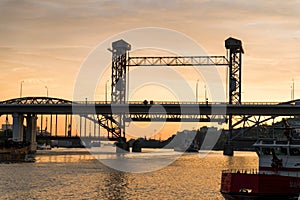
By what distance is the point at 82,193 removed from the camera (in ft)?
239

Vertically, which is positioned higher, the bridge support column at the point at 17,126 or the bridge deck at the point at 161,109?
the bridge deck at the point at 161,109

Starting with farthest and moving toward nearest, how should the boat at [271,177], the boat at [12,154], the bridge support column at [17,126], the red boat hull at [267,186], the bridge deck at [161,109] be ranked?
the bridge support column at [17,126], the bridge deck at [161,109], the boat at [12,154], the boat at [271,177], the red boat hull at [267,186]

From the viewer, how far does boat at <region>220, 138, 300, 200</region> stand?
193ft

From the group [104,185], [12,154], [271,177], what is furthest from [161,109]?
[271,177]

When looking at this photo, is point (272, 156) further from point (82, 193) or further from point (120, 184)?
point (120, 184)

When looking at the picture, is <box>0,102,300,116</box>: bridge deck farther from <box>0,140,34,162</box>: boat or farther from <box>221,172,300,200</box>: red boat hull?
<box>221,172,300,200</box>: red boat hull

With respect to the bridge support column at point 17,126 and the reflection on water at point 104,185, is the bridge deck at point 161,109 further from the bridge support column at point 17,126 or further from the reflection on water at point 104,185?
the reflection on water at point 104,185

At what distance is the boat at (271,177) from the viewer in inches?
2311

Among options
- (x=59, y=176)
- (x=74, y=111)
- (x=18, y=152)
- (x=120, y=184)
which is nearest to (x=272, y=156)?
(x=120, y=184)

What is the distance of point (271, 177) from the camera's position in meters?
58.8

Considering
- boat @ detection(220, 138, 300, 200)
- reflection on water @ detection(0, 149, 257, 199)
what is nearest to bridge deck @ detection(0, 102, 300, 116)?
reflection on water @ detection(0, 149, 257, 199)

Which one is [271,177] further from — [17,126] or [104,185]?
[17,126]

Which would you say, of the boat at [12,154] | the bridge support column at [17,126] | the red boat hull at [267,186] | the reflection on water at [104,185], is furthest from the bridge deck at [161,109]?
the red boat hull at [267,186]

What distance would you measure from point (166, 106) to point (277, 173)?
377 ft
